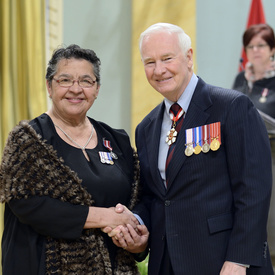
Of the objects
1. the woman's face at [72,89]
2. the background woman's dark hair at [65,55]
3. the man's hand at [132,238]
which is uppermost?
the background woman's dark hair at [65,55]

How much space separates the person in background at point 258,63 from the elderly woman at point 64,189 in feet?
7.26

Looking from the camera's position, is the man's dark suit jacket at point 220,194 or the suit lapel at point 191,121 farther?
the suit lapel at point 191,121

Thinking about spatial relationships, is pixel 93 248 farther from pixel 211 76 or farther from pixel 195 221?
pixel 211 76

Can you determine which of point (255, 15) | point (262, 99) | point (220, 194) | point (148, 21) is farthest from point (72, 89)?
point (255, 15)

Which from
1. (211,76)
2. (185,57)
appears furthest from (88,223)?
(211,76)

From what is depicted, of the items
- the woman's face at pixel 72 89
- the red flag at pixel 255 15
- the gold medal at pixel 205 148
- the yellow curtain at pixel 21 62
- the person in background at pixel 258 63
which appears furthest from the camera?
the red flag at pixel 255 15

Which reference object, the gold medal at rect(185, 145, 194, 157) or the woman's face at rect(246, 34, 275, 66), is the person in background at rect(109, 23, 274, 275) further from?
the woman's face at rect(246, 34, 275, 66)

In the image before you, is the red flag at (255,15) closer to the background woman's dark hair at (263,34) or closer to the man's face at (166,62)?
the background woman's dark hair at (263,34)

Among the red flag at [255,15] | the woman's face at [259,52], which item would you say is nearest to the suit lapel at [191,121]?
the woman's face at [259,52]

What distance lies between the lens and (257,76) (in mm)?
4445

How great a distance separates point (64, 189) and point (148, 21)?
9.17 feet

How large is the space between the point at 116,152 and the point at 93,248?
0.51 metres

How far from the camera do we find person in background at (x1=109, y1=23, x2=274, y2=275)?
207 cm

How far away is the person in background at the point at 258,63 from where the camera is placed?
14.2ft
